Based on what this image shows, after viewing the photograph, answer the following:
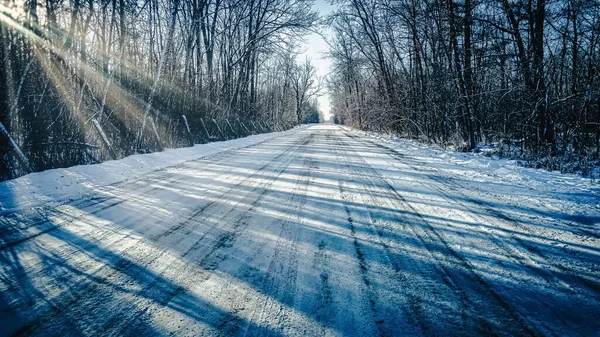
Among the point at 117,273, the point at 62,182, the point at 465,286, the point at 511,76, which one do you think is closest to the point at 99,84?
the point at 62,182

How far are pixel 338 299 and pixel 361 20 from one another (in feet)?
60.0

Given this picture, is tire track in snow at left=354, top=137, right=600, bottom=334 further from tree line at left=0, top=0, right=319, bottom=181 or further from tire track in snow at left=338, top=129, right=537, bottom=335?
tree line at left=0, top=0, right=319, bottom=181

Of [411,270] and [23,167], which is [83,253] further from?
[23,167]

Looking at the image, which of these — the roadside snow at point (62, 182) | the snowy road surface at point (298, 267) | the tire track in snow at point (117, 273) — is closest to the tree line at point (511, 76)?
the snowy road surface at point (298, 267)

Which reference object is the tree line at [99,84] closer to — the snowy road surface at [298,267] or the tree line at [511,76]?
the snowy road surface at [298,267]

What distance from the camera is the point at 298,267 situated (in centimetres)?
199

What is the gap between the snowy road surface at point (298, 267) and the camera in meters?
1.47

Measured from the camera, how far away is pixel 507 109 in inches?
355

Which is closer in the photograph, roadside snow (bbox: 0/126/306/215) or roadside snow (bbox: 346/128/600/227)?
roadside snow (bbox: 346/128/600/227)

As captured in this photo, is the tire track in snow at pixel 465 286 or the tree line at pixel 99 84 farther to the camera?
the tree line at pixel 99 84

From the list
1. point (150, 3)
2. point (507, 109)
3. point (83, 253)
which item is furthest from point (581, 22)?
point (150, 3)

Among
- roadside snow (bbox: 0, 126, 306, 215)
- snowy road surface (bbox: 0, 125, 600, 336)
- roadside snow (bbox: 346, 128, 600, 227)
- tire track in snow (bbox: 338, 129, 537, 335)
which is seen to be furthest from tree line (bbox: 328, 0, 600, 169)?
roadside snow (bbox: 0, 126, 306, 215)

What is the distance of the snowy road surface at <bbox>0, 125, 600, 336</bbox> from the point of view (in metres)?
1.47

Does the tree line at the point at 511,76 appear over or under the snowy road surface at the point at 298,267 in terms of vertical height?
over
